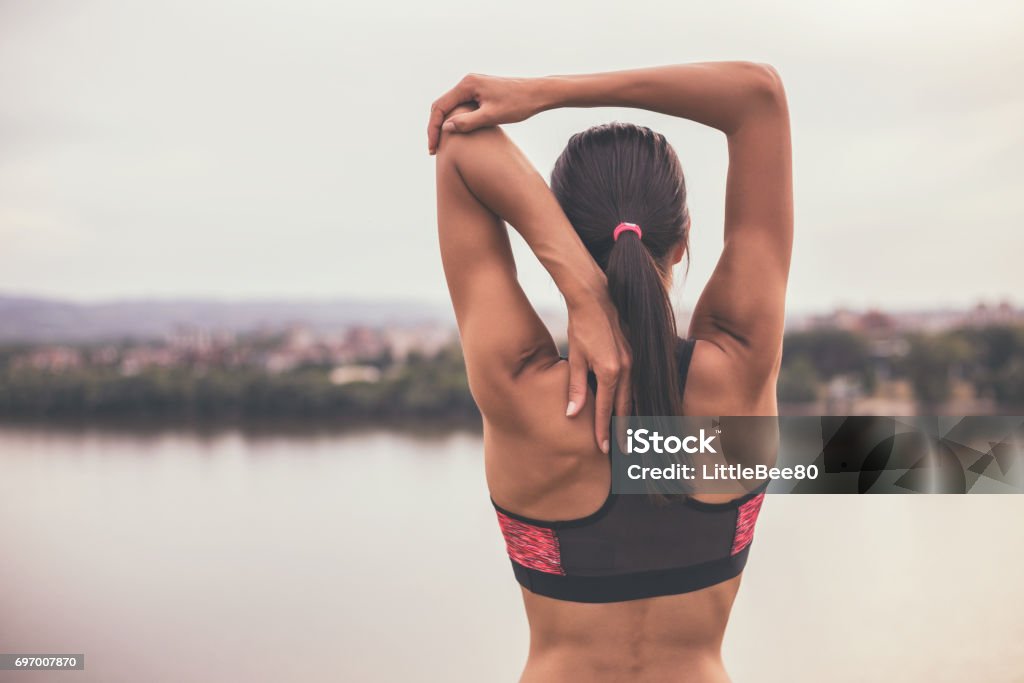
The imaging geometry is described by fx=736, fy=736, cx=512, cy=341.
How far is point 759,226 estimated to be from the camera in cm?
70

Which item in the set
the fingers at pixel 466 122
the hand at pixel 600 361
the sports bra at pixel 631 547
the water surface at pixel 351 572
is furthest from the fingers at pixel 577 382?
the water surface at pixel 351 572

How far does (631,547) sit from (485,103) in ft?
1.52

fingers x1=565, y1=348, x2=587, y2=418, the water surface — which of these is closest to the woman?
fingers x1=565, y1=348, x2=587, y2=418

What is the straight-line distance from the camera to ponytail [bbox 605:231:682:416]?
2.22 ft

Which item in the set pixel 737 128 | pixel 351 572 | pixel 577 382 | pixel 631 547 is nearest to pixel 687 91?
pixel 737 128

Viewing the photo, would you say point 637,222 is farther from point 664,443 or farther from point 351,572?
point 351,572

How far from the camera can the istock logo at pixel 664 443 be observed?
0.69 metres

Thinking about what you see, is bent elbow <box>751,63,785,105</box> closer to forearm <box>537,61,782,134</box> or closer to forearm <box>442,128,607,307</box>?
forearm <box>537,61,782,134</box>

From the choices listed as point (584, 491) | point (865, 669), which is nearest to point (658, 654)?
point (584, 491)

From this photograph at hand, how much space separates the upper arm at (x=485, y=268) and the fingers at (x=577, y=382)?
37 mm
